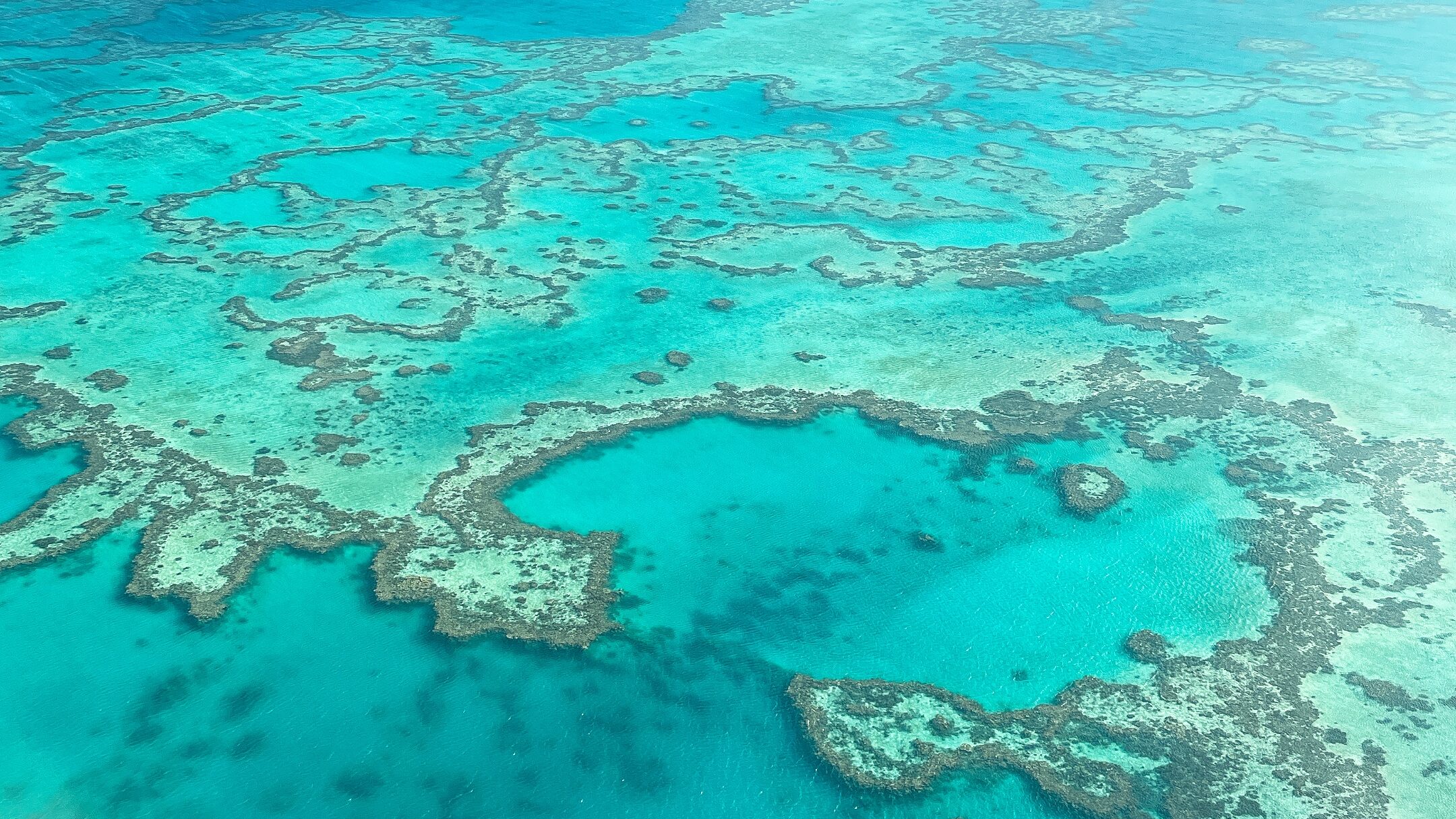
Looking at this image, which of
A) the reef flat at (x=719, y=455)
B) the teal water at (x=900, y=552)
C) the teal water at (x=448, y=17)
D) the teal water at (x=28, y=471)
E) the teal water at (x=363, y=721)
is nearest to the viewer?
the teal water at (x=363, y=721)

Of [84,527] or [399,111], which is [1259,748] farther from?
[399,111]

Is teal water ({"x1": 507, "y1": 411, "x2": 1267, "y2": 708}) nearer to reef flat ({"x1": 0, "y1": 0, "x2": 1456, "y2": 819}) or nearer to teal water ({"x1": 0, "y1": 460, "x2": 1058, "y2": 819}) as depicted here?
reef flat ({"x1": 0, "y1": 0, "x2": 1456, "y2": 819})

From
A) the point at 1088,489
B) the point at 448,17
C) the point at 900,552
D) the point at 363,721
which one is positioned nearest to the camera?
the point at 363,721

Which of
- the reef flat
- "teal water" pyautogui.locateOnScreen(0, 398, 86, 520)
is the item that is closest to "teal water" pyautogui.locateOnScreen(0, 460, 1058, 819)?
the reef flat

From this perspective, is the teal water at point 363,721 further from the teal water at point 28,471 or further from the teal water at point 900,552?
the teal water at point 28,471

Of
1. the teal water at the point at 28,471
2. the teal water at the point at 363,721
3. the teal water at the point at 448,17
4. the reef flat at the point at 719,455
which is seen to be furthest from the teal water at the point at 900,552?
the teal water at the point at 448,17

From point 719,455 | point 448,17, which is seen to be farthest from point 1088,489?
point 448,17

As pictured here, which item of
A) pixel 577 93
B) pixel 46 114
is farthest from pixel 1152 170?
pixel 46 114

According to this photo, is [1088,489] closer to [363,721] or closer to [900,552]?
[900,552]

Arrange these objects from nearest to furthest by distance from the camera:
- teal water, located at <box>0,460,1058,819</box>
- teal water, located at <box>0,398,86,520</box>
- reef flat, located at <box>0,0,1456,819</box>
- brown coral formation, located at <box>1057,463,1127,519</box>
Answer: teal water, located at <box>0,460,1058,819</box>, reef flat, located at <box>0,0,1456,819</box>, teal water, located at <box>0,398,86,520</box>, brown coral formation, located at <box>1057,463,1127,519</box>
